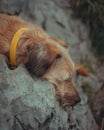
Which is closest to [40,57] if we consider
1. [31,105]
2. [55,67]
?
[55,67]

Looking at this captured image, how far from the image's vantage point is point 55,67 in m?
4.64

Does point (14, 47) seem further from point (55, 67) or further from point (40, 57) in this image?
point (55, 67)

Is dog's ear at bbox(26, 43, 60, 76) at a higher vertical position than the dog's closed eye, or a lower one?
higher

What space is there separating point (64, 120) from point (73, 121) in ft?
0.93

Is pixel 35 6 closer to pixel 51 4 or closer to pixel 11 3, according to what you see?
pixel 51 4

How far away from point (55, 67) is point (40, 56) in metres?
0.33

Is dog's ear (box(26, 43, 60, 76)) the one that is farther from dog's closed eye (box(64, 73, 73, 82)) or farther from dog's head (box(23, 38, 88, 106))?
dog's closed eye (box(64, 73, 73, 82))

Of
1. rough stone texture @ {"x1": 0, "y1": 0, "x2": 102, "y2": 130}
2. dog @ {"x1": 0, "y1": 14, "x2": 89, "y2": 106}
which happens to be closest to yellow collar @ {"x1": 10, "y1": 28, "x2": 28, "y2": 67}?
dog @ {"x1": 0, "y1": 14, "x2": 89, "y2": 106}

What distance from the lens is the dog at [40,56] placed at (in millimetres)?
4469

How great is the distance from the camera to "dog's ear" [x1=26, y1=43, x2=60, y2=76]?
4.41 metres

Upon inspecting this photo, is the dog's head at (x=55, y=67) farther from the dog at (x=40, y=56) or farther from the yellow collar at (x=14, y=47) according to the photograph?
the yellow collar at (x=14, y=47)

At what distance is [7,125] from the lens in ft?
14.0

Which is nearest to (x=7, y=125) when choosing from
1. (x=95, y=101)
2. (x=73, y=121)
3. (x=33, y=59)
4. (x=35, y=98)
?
(x=35, y=98)

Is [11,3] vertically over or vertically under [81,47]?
over
